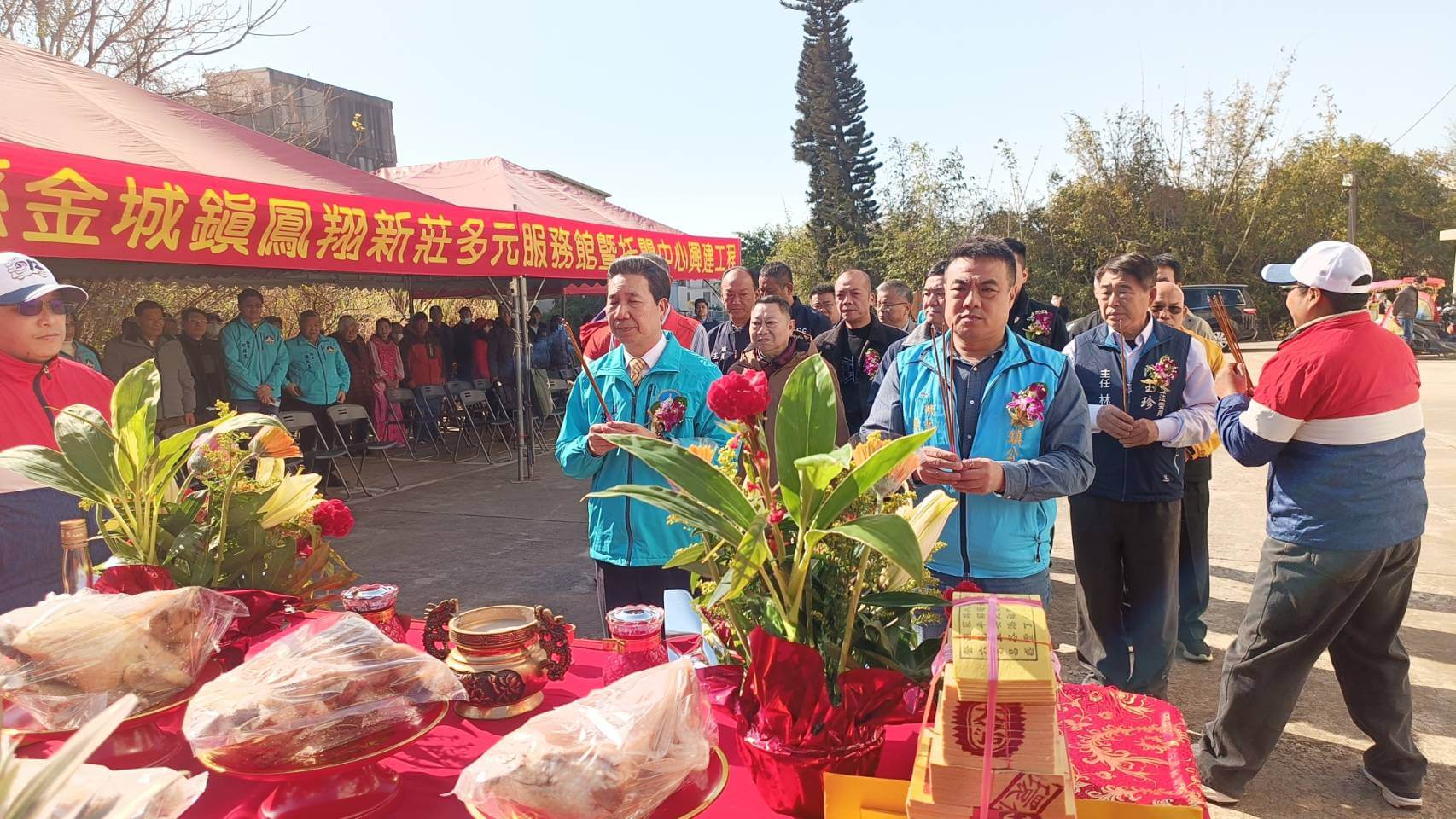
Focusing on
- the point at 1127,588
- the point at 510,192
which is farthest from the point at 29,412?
the point at 510,192

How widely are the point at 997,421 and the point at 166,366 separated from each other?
23.1 feet

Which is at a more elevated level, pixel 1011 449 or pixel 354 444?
pixel 1011 449

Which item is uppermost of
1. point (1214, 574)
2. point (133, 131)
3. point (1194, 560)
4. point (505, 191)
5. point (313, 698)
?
point (505, 191)

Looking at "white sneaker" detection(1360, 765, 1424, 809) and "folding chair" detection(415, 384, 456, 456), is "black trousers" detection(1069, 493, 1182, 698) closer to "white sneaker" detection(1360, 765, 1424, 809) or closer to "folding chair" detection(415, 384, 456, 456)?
"white sneaker" detection(1360, 765, 1424, 809)

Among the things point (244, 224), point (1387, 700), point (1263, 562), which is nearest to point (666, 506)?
point (1263, 562)

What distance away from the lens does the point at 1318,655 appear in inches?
87.2

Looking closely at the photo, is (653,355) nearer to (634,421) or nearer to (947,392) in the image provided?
(634,421)

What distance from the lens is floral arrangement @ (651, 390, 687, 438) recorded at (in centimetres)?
224

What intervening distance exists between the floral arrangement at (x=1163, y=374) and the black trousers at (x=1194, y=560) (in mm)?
759

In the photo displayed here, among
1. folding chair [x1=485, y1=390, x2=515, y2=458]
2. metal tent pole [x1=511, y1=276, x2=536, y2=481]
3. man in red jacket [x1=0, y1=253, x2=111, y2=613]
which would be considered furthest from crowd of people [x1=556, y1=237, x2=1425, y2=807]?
folding chair [x1=485, y1=390, x2=515, y2=458]

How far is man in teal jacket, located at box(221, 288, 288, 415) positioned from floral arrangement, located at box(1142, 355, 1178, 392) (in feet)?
22.1

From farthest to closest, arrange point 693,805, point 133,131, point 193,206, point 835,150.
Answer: point 835,150 < point 133,131 < point 193,206 < point 693,805

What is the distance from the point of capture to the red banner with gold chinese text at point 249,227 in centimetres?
365

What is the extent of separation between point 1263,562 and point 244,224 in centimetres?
533
